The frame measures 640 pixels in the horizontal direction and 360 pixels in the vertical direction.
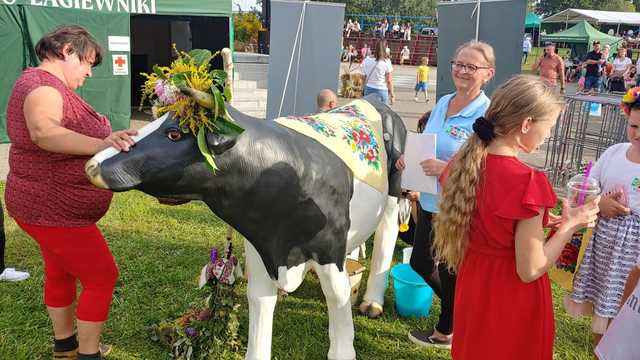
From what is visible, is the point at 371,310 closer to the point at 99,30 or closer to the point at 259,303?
the point at 259,303

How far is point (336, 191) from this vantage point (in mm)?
2463

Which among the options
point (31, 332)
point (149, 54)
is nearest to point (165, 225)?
point (31, 332)

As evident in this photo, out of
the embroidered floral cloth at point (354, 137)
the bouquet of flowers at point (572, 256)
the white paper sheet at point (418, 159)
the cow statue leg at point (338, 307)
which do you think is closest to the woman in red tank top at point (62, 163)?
the embroidered floral cloth at point (354, 137)

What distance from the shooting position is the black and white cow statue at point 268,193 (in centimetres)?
196

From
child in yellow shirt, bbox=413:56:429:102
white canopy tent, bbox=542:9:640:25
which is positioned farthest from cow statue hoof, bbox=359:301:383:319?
white canopy tent, bbox=542:9:640:25

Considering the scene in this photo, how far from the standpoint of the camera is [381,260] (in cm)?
358

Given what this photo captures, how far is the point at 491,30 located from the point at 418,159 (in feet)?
11.4

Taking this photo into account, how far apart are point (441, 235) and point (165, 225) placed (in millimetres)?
3765

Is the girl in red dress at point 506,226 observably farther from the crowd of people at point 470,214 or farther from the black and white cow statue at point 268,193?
the black and white cow statue at point 268,193

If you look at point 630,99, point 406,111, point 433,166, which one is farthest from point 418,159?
point 406,111

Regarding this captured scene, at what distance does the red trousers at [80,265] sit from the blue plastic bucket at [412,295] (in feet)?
6.18

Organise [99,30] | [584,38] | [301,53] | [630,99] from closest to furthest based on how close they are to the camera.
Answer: [630,99], [301,53], [99,30], [584,38]

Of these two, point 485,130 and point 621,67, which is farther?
point 621,67

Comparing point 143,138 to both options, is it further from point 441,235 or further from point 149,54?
point 149,54
